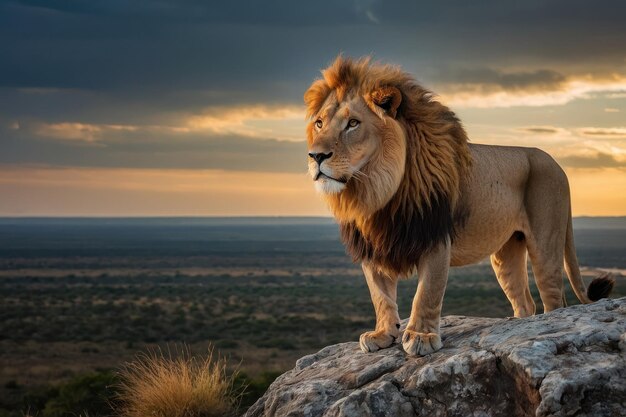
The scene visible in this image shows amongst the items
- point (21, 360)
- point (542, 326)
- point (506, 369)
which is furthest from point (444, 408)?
point (21, 360)

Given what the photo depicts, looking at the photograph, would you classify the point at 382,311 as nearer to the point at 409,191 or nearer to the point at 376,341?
the point at 376,341

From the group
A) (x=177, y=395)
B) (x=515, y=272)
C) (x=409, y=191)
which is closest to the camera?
(x=409, y=191)

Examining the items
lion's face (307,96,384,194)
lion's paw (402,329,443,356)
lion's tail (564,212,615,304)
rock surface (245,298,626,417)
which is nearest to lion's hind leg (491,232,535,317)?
lion's tail (564,212,615,304)

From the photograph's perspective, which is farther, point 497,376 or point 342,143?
point 342,143

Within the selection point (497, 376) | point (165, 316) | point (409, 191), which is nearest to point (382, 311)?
point (409, 191)

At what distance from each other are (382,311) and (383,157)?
5.04ft

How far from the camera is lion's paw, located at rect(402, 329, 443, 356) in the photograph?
265 inches

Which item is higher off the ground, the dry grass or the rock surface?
the rock surface

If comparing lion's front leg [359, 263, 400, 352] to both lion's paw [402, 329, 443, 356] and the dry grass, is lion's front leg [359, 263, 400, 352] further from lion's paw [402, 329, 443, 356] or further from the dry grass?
the dry grass

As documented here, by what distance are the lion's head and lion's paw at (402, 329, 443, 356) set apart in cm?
54

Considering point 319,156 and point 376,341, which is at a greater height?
point 319,156

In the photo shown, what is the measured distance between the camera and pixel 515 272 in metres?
8.34

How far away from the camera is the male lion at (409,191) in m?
6.41

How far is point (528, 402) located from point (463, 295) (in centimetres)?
5482
